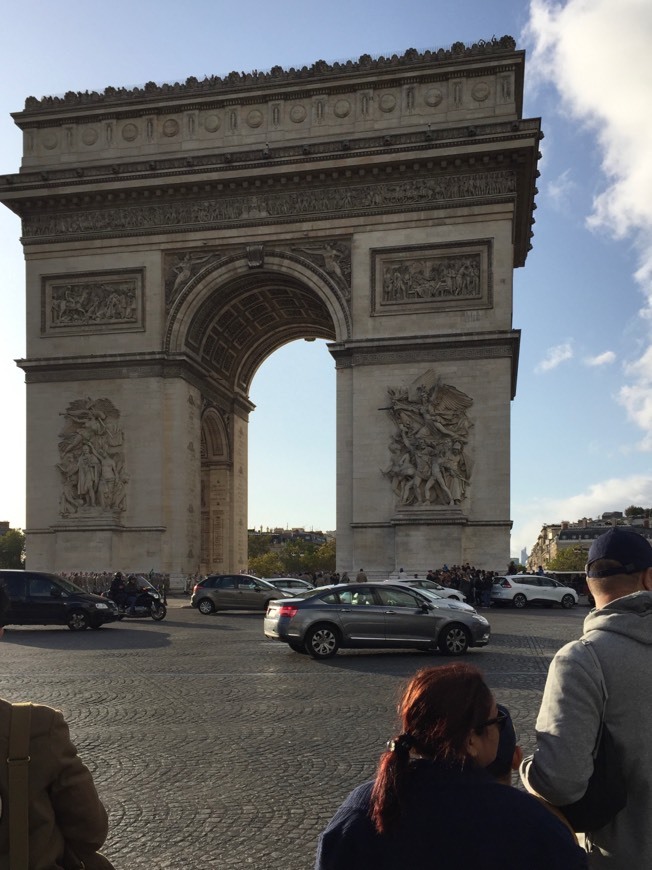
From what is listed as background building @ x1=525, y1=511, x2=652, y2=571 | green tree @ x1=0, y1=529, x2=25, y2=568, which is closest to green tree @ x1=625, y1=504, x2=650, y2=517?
background building @ x1=525, y1=511, x2=652, y2=571

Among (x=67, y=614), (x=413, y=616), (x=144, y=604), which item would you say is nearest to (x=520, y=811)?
(x=413, y=616)

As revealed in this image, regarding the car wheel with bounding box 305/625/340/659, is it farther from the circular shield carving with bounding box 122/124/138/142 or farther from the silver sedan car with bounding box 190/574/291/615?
the circular shield carving with bounding box 122/124/138/142

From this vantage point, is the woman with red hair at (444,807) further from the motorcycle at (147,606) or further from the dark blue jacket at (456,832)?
the motorcycle at (147,606)

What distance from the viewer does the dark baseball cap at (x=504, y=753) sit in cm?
249

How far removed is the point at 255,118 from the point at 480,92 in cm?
738

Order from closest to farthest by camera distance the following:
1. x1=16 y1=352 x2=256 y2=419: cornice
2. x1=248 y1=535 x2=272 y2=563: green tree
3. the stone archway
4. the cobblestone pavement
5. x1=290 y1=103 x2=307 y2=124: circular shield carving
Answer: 1. the cobblestone pavement
2. x1=290 y1=103 x2=307 y2=124: circular shield carving
3. x1=16 y1=352 x2=256 y2=419: cornice
4. the stone archway
5. x1=248 y1=535 x2=272 y2=563: green tree

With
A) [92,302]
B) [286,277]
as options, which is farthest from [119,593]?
[286,277]

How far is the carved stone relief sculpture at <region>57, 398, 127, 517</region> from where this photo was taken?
102ft

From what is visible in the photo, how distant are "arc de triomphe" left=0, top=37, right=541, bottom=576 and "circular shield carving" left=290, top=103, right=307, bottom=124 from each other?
5cm

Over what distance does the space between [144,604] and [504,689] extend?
14.0 meters

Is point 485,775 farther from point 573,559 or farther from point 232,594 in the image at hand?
point 573,559

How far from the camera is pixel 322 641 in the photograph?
45.9ft

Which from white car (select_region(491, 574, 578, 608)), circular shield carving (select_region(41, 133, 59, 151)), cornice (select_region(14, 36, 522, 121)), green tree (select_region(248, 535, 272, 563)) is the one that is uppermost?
cornice (select_region(14, 36, 522, 121))

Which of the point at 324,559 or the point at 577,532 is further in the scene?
the point at 577,532
